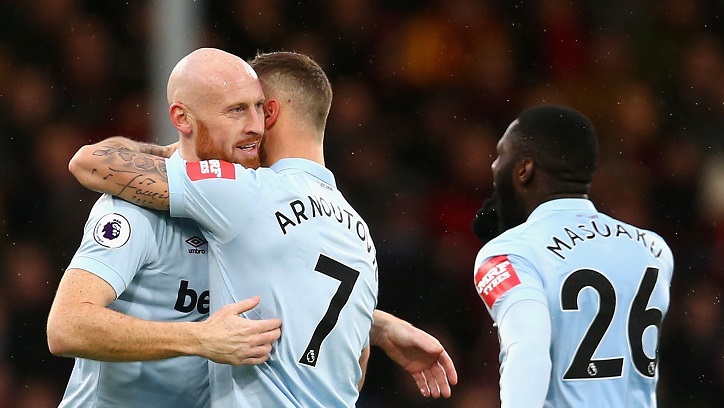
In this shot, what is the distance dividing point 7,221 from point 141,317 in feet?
13.2

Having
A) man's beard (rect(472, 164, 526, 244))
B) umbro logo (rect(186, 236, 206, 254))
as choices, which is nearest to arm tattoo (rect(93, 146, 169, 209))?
umbro logo (rect(186, 236, 206, 254))

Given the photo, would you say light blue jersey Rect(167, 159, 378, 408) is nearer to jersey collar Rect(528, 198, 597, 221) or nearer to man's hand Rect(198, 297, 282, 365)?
man's hand Rect(198, 297, 282, 365)

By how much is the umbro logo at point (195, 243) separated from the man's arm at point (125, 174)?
0.19 metres

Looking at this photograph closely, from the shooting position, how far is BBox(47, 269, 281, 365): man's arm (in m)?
3.34

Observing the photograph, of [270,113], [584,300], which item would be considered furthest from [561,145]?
[270,113]

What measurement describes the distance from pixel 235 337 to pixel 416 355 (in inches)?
45.1

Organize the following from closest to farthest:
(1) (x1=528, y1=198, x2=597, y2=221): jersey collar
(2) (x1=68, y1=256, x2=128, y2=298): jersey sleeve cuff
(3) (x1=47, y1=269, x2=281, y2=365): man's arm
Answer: (3) (x1=47, y1=269, x2=281, y2=365): man's arm → (2) (x1=68, y1=256, x2=128, y2=298): jersey sleeve cuff → (1) (x1=528, y1=198, x2=597, y2=221): jersey collar

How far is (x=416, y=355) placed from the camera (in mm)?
4332

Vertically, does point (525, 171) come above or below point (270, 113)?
below

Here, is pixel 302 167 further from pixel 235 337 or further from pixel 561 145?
pixel 561 145

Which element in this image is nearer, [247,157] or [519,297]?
[519,297]

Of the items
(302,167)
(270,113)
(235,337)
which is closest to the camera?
(235,337)

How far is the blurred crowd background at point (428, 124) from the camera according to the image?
24.1 ft

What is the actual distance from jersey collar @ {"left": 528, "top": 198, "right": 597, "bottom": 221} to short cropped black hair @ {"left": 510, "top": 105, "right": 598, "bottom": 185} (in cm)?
7
